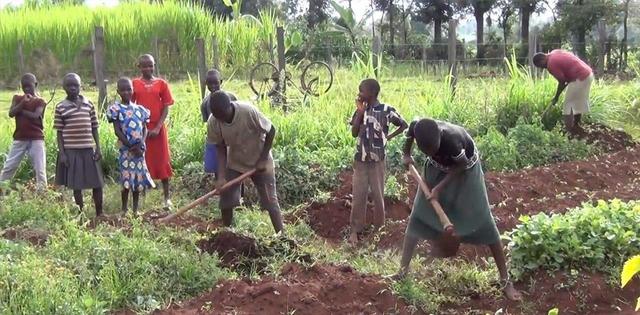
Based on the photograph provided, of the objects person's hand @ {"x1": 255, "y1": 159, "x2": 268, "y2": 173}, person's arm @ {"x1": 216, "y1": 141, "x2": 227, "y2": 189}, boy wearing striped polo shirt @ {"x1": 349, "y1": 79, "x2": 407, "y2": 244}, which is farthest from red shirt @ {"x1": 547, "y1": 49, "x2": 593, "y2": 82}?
person's arm @ {"x1": 216, "y1": 141, "x2": 227, "y2": 189}

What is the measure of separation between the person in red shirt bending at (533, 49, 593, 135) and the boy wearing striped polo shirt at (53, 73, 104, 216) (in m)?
5.93

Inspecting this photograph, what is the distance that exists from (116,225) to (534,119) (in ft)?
19.1

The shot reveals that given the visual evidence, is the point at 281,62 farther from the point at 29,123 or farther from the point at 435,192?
the point at 435,192

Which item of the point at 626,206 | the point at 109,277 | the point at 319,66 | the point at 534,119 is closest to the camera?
the point at 109,277

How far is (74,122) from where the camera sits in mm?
6508

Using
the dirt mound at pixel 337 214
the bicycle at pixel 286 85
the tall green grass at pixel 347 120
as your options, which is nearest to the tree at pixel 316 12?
the bicycle at pixel 286 85

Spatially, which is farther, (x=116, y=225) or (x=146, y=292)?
(x=116, y=225)

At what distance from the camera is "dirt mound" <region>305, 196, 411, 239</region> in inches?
259

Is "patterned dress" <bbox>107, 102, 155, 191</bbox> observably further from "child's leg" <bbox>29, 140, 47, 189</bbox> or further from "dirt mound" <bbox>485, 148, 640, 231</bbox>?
"dirt mound" <bbox>485, 148, 640, 231</bbox>

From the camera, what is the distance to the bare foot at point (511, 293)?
4.51 meters

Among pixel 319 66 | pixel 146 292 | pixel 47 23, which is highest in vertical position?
pixel 47 23

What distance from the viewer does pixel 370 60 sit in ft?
34.7

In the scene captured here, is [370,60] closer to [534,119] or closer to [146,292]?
[534,119]

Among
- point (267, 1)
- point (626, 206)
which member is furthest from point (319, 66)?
point (267, 1)
